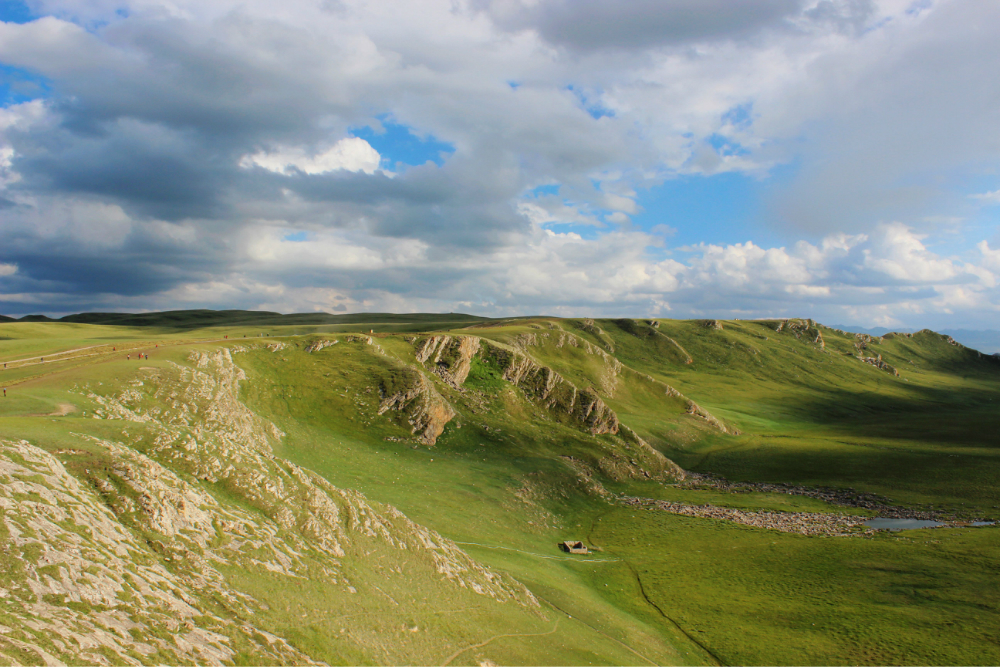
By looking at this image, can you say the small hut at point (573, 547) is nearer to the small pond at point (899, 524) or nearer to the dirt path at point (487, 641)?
the dirt path at point (487, 641)

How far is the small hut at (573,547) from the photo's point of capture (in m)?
54.5

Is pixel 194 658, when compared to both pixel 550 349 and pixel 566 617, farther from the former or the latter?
pixel 550 349

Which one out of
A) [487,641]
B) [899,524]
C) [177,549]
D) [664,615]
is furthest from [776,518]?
[177,549]

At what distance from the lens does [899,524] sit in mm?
68812

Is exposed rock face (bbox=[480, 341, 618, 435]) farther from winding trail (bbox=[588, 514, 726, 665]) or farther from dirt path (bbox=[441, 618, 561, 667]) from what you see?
dirt path (bbox=[441, 618, 561, 667])

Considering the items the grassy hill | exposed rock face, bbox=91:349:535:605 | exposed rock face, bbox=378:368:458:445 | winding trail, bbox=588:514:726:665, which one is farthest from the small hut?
exposed rock face, bbox=378:368:458:445

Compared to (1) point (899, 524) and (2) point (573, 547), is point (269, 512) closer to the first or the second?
(2) point (573, 547)

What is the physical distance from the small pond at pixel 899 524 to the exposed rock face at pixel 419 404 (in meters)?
64.6

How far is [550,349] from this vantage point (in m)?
138

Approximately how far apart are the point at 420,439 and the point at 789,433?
11192 cm

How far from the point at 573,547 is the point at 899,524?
168 ft

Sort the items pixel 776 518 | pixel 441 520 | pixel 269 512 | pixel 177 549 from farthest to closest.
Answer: pixel 776 518 → pixel 441 520 → pixel 269 512 → pixel 177 549

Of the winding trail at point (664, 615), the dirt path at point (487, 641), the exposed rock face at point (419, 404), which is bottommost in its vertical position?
the winding trail at point (664, 615)

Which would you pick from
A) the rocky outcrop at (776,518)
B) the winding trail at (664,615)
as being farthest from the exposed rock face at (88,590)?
the rocky outcrop at (776,518)
